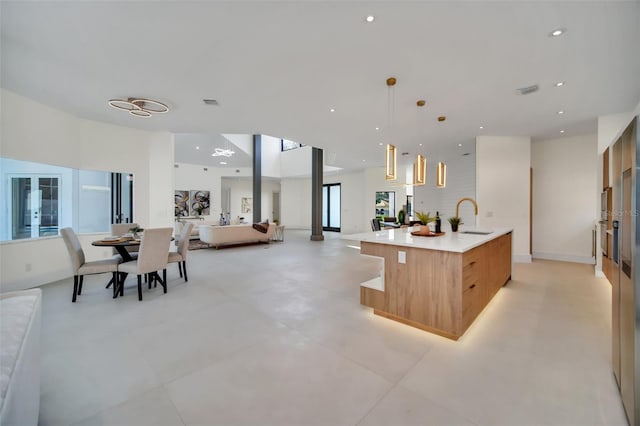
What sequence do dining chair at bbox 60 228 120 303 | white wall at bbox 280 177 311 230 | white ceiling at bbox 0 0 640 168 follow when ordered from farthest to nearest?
white wall at bbox 280 177 311 230 < dining chair at bbox 60 228 120 303 < white ceiling at bbox 0 0 640 168

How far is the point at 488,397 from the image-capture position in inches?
67.7

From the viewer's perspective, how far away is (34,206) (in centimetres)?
441

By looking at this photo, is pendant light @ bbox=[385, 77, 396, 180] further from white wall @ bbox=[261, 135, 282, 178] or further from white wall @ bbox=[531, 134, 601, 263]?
white wall @ bbox=[261, 135, 282, 178]

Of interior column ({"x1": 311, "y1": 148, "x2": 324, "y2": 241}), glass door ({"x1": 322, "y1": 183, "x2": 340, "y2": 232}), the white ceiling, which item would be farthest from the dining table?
glass door ({"x1": 322, "y1": 183, "x2": 340, "y2": 232})

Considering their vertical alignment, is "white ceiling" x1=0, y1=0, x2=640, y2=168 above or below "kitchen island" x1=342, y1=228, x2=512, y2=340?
above

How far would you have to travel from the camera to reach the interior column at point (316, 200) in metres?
9.83

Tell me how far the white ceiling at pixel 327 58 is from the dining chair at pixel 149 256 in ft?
6.79

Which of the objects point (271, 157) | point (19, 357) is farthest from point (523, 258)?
point (271, 157)

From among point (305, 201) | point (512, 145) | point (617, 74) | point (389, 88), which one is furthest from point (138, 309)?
point (305, 201)

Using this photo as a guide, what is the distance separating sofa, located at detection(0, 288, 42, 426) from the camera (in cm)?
93

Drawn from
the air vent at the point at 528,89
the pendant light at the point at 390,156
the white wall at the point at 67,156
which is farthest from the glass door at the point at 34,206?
the air vent at the point at 528,89

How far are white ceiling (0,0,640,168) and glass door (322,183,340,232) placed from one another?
29.7 feet

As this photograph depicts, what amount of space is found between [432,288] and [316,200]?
24.7 ft

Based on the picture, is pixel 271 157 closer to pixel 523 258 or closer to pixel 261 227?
pixel 261 227
